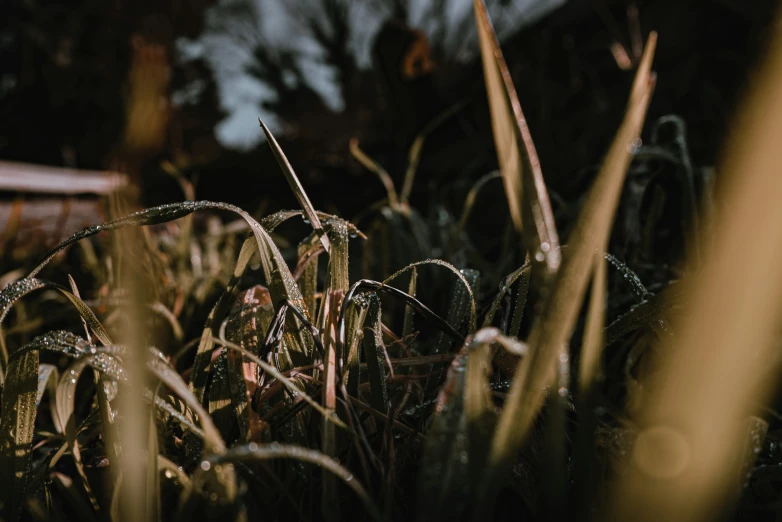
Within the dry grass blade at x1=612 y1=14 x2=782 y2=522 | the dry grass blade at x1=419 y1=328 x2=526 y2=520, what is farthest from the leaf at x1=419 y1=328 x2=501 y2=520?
the dry grass blade at x1=612 y1=14 x2=782 y2=522

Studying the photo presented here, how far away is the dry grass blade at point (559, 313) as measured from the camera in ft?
0.92

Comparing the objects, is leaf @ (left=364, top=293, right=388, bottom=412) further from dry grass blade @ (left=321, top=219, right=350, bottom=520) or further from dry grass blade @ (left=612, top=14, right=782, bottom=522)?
dry grass blade @ (left=612, top=14, right=782, bottom=522)

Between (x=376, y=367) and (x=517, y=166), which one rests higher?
(x=517, y=166)

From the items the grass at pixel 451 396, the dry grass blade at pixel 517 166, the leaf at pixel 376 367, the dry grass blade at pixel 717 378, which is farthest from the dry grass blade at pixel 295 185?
the dry grass blade at pixel 717 378

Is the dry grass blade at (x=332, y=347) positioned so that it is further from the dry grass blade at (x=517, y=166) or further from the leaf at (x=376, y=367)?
the dry grass blade at (x=517, y=166)

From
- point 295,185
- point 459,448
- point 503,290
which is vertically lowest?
point 459,448

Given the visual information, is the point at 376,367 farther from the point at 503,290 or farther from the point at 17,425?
the point at 17,425

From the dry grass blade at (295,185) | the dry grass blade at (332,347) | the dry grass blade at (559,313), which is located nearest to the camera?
the dry grass blade at (559,313)

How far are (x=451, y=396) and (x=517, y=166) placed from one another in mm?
155

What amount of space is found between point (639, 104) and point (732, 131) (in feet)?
3.33

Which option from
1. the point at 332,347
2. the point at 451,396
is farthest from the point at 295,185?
the point at 451,396

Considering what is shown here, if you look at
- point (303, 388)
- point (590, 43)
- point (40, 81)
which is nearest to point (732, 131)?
point (303, 388)

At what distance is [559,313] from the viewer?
11.1 inches

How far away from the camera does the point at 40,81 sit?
9445mm
